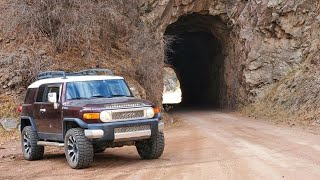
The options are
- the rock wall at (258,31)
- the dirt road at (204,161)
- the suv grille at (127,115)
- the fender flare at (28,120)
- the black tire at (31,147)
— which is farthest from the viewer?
the rock wall at (258,31)

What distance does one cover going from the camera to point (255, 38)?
2689 cm

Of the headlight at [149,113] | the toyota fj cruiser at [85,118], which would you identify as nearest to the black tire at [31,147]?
the toyota fj cruiser at [85,118]

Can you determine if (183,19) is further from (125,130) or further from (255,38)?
(125,130)

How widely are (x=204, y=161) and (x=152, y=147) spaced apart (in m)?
1.27

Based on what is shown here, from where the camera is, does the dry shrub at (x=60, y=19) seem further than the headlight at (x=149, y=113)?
Yes

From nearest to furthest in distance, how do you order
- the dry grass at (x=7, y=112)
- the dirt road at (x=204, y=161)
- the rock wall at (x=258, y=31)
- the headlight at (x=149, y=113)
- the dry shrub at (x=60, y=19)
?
the dirt road at (x=204, y=161), the headlight at (x=149, y=113), the dry grass at (x=7, y=112), the dry shrub at (x=60, y=19), the rock wall at (x=258, y=31)

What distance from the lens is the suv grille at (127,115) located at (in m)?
9.84

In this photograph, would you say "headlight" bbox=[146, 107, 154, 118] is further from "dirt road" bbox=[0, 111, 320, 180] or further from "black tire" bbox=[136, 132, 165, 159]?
"dirt road" bbox=[0, 111, 320, 180]

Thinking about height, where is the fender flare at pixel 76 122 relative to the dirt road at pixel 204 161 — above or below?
above

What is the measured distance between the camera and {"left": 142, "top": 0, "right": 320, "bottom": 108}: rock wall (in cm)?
2542

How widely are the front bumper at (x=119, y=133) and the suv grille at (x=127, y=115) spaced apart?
11cm

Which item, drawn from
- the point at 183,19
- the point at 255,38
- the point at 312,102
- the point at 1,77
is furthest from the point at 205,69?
the point at 1,77

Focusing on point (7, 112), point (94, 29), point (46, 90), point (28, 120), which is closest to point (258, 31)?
point (94, 29)

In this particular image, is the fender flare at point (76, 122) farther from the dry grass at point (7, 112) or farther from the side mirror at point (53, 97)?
the dry grass at point (7, 112)
